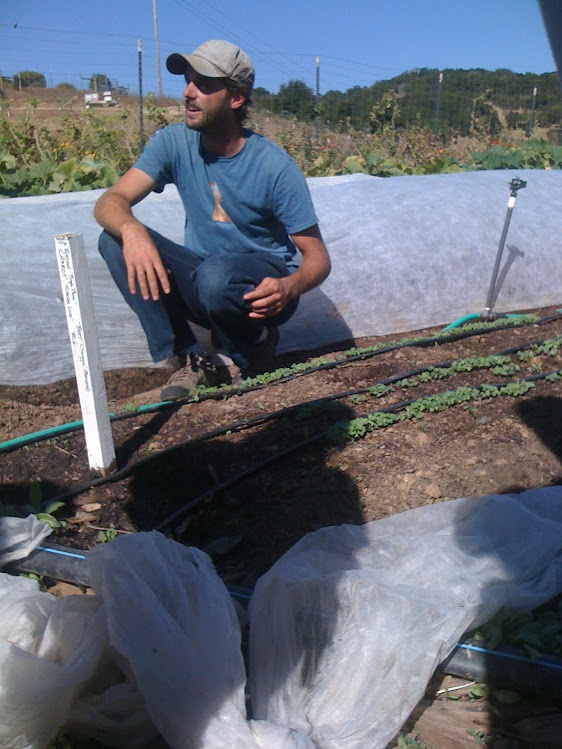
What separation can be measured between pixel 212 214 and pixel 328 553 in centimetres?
197

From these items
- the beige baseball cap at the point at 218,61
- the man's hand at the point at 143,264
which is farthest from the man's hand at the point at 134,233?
the beige baseball cap at the point at 218,61

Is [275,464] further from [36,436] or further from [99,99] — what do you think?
[99,99]

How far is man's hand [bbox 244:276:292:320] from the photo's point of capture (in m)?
2.86

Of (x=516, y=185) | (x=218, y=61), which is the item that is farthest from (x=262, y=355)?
(x=516, y=185)

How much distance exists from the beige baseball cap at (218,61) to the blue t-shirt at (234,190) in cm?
30

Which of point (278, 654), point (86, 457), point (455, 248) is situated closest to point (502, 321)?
point (455, 248)

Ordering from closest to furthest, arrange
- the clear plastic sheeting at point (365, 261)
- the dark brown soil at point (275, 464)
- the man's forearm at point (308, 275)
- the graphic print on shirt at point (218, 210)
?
the dark brown soil at point (275, 464), the man's forearm at point (308, 275), the graphic print on shirt at point (218, 210), the clear plastic sheeting at point (365, 261)

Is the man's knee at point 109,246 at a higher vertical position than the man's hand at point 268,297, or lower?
higher

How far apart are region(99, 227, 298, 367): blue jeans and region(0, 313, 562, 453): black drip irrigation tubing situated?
251 millimetres

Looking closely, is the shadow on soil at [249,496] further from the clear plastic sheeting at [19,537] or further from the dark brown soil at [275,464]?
the clear plastic sheeting at [19,537]

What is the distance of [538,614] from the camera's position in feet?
5.68

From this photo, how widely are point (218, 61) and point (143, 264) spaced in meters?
0.96

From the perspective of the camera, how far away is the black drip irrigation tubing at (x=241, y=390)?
2695 mm

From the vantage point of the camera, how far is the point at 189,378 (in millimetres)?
3244
